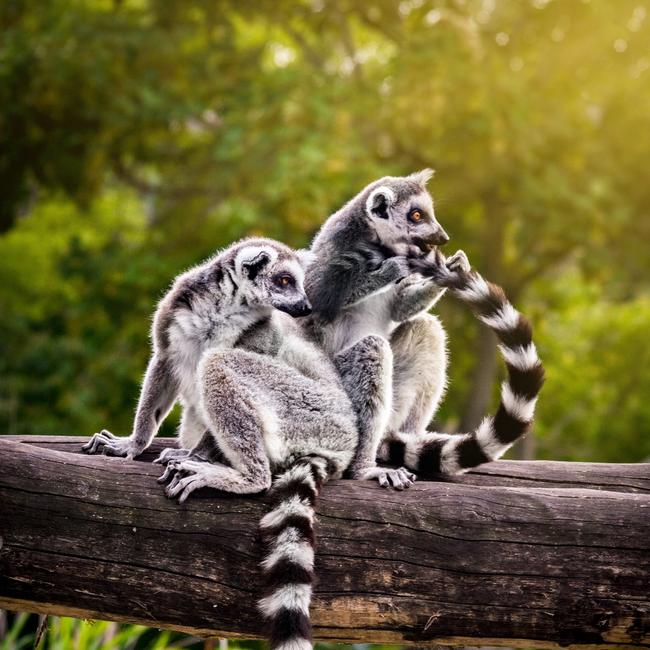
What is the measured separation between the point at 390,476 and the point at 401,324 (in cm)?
113

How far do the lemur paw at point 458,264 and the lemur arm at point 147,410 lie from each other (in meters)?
1.45

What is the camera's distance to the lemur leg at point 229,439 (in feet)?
12.2

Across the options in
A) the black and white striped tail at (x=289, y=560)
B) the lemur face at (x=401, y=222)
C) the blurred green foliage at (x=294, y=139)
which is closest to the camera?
the black and white striped tail at (x=289, y=560)

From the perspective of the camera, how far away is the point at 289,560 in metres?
3.39

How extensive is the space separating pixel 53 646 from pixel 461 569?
3.68 meters

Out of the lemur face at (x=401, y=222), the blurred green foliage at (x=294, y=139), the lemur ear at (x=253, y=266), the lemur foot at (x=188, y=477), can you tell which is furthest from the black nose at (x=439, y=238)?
the blurred green foliage at (x=294, y=139)

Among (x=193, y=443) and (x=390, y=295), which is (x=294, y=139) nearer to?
(x=390, y=295)

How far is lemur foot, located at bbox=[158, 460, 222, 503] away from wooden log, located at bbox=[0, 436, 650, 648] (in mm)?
46

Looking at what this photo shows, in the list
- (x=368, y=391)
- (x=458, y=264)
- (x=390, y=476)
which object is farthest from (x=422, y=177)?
(x=390, y=476)

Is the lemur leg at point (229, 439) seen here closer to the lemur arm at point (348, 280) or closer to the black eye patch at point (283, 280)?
the black eye patch at point (283, 280)

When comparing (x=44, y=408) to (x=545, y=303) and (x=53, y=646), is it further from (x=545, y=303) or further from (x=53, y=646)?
(x=545, y=303)

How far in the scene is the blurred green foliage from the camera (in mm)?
11359

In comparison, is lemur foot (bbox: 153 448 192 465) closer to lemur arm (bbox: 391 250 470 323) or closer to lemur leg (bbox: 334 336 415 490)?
lemur leg (bbox: 334 336 415 490)

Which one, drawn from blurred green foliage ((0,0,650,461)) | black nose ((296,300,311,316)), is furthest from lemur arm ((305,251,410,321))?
blurred green foliage ((0,0,650,461))
